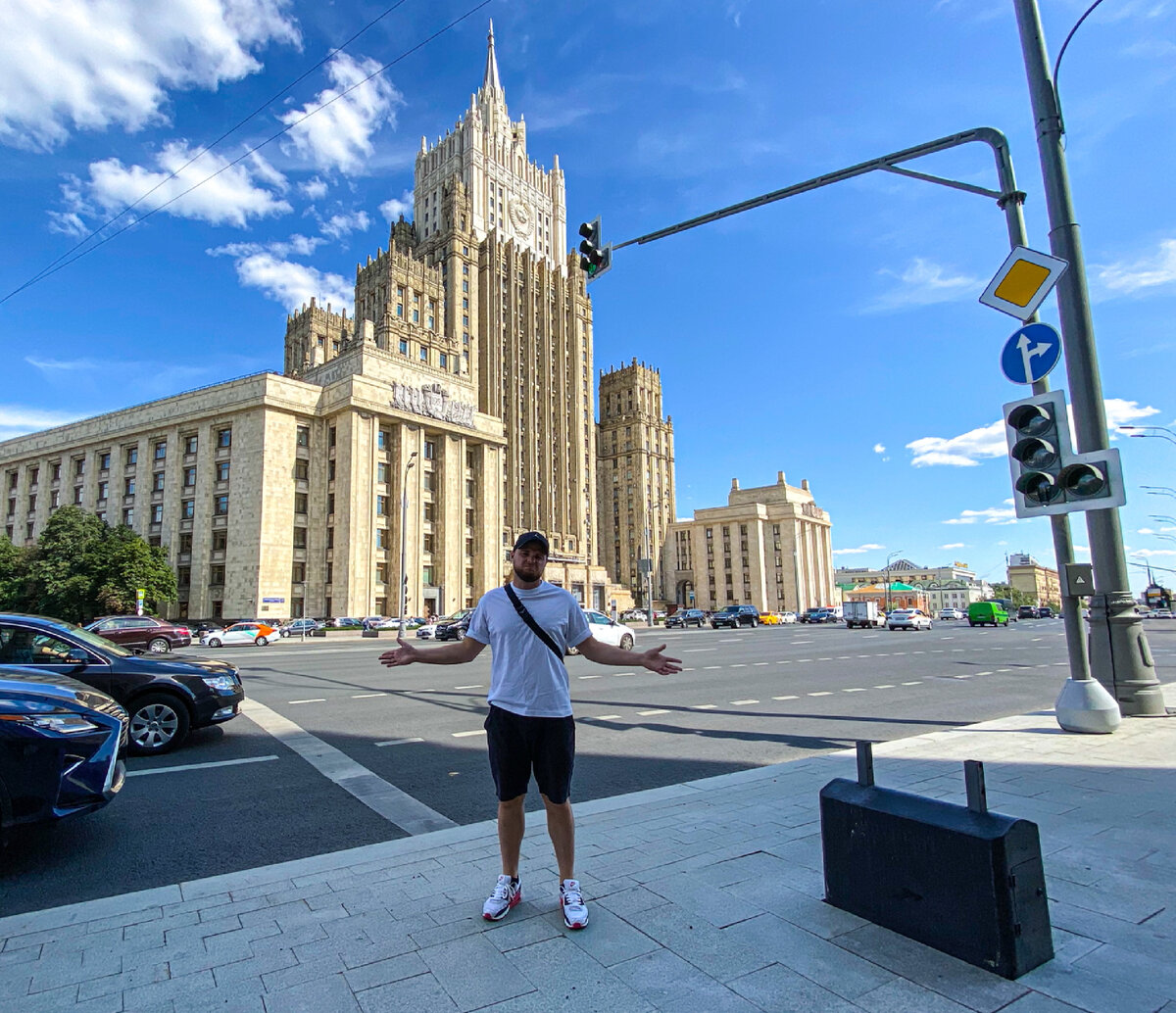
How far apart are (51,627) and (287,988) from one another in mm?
6511

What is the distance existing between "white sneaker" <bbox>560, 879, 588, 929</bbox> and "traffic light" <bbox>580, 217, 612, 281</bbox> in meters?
8.34

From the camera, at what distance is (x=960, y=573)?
179 m

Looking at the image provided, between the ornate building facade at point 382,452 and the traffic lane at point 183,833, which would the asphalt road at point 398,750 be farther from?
the ornate building facade at point 382,452

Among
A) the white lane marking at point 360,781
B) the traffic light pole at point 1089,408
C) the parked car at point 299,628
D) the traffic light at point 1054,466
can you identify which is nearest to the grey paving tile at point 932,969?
the white lane marking at point 360,781

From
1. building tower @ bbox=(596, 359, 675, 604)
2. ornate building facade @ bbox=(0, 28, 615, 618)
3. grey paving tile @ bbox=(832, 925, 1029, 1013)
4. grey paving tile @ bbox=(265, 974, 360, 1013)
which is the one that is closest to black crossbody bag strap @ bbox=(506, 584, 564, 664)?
grey paving tile @ bbox=(265, 974, 360, 1013)

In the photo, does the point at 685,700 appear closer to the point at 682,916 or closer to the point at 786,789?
the point at 786,789

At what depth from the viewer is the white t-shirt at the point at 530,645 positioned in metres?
3.42

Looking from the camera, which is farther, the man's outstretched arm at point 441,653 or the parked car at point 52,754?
the parked car at point 52,754

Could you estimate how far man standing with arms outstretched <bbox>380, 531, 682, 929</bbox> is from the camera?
3396mm

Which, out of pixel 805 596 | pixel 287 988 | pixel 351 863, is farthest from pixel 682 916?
pixel 805 596

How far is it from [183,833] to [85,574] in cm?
5783

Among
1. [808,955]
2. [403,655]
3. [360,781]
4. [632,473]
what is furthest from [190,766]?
[632,473]

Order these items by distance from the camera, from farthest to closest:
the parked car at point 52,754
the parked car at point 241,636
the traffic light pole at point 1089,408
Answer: the parked car at point 241,636 → the traffic light pole at point 1089,408 → the parked car at point 52,754

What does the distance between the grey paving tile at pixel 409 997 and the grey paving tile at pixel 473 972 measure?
34 millimetres
